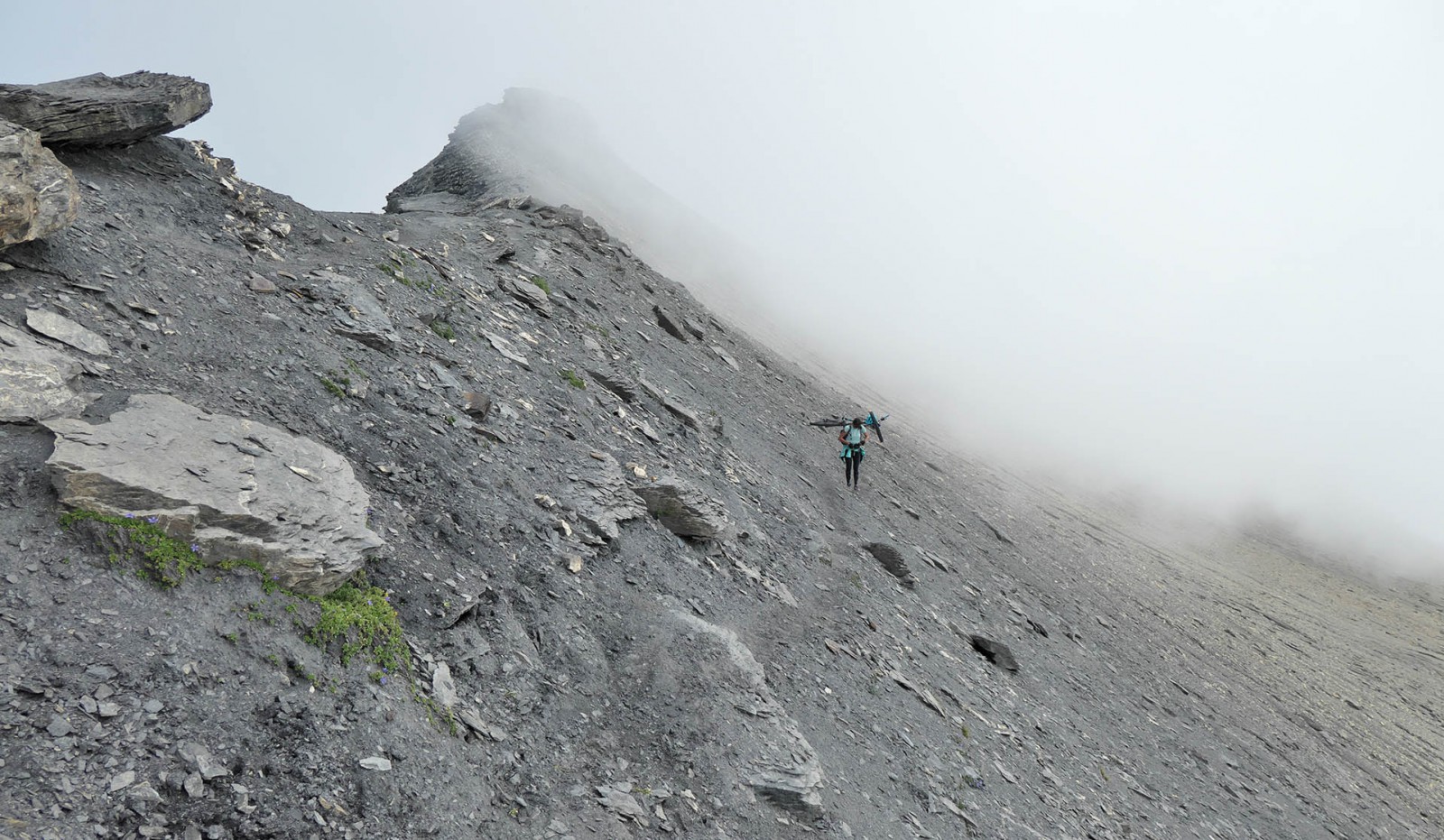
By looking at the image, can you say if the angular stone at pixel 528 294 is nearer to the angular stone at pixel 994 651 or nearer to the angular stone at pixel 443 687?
Answer: the angular stone at pixel 443 687

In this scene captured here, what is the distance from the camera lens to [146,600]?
6414mm

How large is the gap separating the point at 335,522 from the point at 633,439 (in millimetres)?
8570

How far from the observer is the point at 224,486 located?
7.57 meters

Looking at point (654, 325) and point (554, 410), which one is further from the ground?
point (654, 325)

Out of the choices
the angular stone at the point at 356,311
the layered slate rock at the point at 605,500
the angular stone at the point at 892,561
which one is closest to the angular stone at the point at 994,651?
the angular stone at the point at 892,561

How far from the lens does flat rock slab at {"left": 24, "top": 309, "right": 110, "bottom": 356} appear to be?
8305 millimetres

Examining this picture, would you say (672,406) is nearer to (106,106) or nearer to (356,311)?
(356,311)

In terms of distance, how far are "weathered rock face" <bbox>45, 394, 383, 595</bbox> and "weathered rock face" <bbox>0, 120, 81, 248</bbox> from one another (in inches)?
119

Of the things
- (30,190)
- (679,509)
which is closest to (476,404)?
(679,509)

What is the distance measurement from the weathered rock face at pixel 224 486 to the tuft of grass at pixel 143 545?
0.09 meters

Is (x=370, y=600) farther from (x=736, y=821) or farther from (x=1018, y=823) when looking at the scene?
(x=1018, y=823)

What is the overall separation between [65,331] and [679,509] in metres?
9.71

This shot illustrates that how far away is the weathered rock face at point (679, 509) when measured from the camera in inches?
548

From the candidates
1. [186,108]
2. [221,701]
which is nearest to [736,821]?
[221,701]
